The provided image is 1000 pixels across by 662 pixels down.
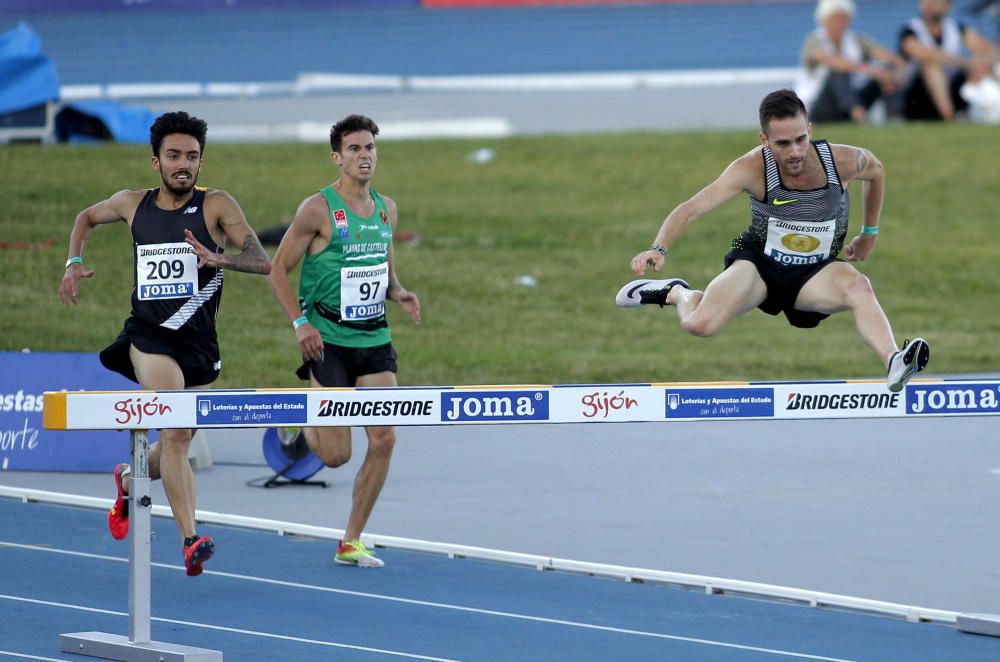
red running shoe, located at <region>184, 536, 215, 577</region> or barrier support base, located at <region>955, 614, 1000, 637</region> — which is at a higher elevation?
red running shoe, located at <region>184, 536, 215, 577</region>

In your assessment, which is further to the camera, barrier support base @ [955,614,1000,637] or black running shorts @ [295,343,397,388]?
black running shorts @ [295,343,397,388]

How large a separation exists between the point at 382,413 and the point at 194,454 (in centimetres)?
441

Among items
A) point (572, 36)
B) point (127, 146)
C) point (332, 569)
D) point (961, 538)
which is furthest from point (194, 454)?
point (572, 36)

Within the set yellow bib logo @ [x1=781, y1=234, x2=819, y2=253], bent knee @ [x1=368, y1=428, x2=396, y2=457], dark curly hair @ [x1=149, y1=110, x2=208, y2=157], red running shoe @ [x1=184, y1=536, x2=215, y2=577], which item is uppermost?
dark curly hair @ [x1=149, y1=110, x2=208, y2=157]

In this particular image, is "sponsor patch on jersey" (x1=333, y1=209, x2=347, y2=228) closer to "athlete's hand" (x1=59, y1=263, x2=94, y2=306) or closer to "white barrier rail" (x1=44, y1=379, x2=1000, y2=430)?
"athlete's hand" (x1=59, y1=263, x2=94, y2=306)

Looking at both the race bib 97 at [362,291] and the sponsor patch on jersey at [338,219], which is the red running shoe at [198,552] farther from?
the sponsor patch on jersey at [338,219]

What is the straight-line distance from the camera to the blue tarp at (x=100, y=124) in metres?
20.9

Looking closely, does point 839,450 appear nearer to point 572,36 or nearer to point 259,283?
point 259,283

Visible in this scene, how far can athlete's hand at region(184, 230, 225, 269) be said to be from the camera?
8328 millimetres

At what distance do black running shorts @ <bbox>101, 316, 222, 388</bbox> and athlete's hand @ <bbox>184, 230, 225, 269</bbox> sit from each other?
1.46ft

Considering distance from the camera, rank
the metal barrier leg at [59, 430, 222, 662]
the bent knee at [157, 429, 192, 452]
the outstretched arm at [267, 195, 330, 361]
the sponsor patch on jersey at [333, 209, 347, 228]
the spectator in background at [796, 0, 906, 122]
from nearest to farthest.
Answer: the metal barrier leg at [59, 430, 222, 662], the bent knee at [157, 429, 192, 452], the outstretched arm at [267, 195, 330, 361], the sponsor patch on jersey at [333, 209, 347, 228], the spectator in background at [796, 0, 906, 122]

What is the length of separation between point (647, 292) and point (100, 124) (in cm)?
1356

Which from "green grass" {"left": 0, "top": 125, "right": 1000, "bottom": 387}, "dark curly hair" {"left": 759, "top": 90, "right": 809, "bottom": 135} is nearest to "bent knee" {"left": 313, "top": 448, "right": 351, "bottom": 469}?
"dark curly hair" {"left": 759, "top": 90, "right": 809, "bottom": 135}

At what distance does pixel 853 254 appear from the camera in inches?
337
